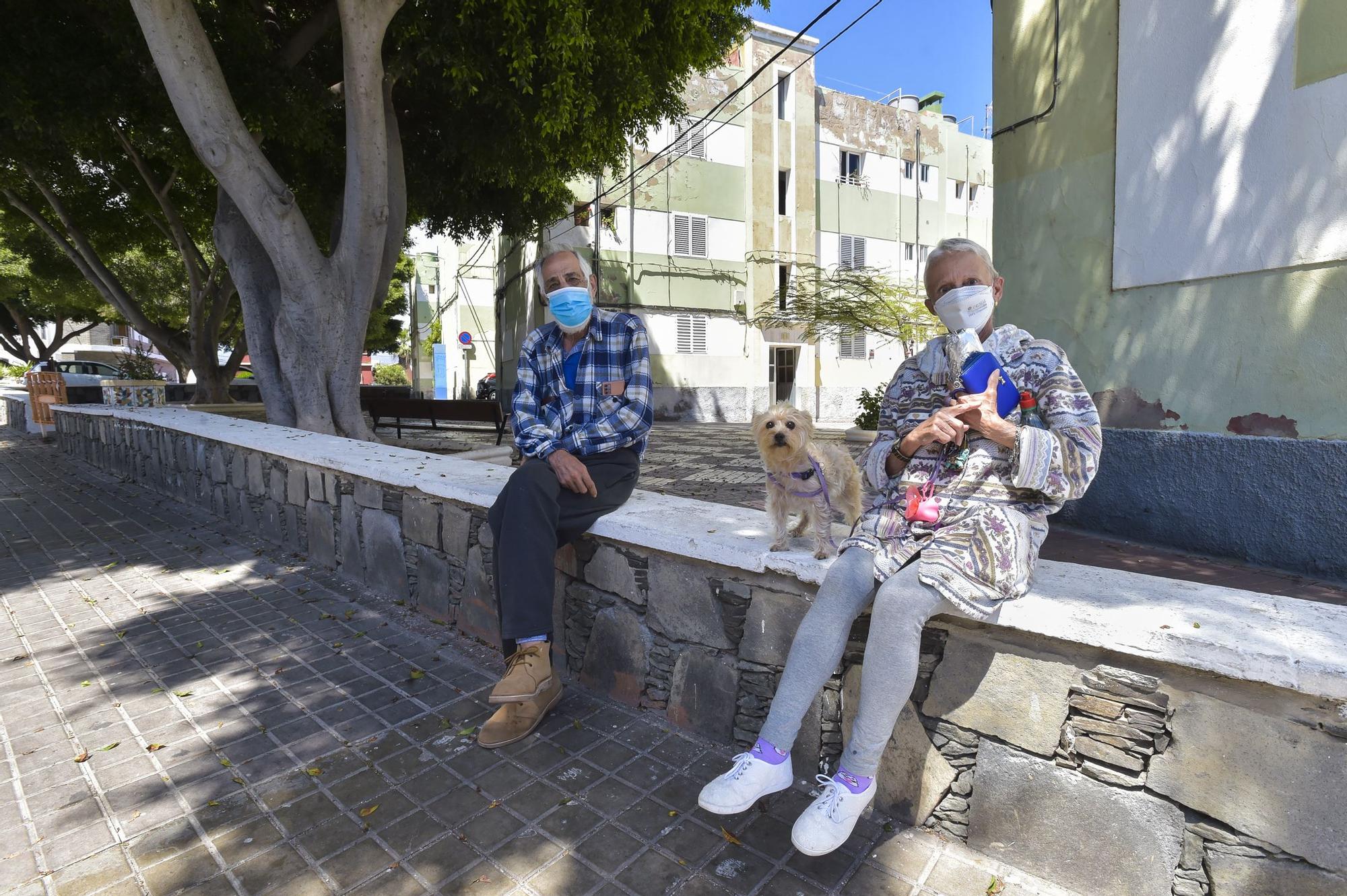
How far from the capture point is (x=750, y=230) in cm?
2092

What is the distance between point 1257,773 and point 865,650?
87 cm

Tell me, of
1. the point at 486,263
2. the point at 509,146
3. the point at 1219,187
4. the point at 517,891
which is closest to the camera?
the point at 517,891

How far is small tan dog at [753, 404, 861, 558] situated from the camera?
92.0 inches

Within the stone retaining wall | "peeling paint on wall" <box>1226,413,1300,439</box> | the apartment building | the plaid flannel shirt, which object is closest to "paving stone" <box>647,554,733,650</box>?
the stone retaining wall

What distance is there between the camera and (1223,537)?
419cm

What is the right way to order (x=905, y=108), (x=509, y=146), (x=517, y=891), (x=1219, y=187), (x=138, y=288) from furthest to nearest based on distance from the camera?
1. (x=905, y=108)
2. (x=138, y=288)
3. (x=509, y=146)
4. (x=1219, y=187)
5. (x=517, y=891)

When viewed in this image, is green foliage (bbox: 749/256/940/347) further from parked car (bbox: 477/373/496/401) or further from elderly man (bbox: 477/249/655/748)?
elderly man (bbox: 477/249/655/748)

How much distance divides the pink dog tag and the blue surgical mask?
1.67 metres

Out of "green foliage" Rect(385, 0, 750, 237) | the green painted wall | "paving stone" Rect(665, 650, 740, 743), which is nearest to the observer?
"paving stone" Rect(665, 650, 740, 743)

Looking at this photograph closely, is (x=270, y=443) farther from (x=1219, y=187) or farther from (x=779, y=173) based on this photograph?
(x=779, y=173)

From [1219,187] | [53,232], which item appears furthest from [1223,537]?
[53,232]

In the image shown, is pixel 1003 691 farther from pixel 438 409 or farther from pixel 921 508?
pixel 438 409

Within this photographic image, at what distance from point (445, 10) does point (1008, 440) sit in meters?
7.19

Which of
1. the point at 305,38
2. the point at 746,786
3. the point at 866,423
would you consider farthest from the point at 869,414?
the point at 746,786
